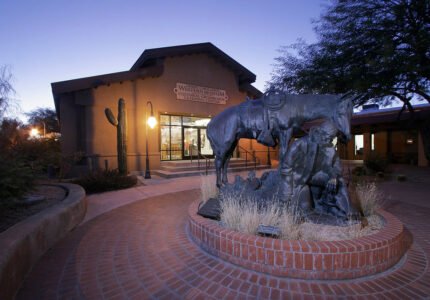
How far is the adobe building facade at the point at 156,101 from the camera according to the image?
11.5 m

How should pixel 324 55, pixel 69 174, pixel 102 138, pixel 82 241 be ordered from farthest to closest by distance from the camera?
pixel 102 138 < pixel 69 174 < pixel 324 55 < pixel 82 241

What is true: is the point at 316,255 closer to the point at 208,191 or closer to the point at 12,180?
the point at 208,191

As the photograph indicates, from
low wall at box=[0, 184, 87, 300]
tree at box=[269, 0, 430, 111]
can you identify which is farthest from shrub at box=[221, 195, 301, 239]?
tree at box=[269, 0, 430, 111]

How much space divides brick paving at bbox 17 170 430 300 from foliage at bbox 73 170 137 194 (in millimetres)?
3899

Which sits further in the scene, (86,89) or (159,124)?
(159,124)

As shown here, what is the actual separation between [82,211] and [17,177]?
4.50 feet

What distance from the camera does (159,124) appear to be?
13.5m

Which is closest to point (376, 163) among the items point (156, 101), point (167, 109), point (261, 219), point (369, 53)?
point (369, 53)

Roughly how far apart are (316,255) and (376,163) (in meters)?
10.1

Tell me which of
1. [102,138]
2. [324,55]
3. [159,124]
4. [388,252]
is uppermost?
[324,55]

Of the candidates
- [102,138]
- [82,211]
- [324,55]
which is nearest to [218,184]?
[82,211]

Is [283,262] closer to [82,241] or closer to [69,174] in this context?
[82,241]

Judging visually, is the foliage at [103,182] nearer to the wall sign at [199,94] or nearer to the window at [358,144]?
the wall sign at [199,94]

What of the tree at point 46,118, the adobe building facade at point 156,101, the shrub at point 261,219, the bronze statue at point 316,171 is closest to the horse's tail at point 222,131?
the bronze statue at point 316,171
